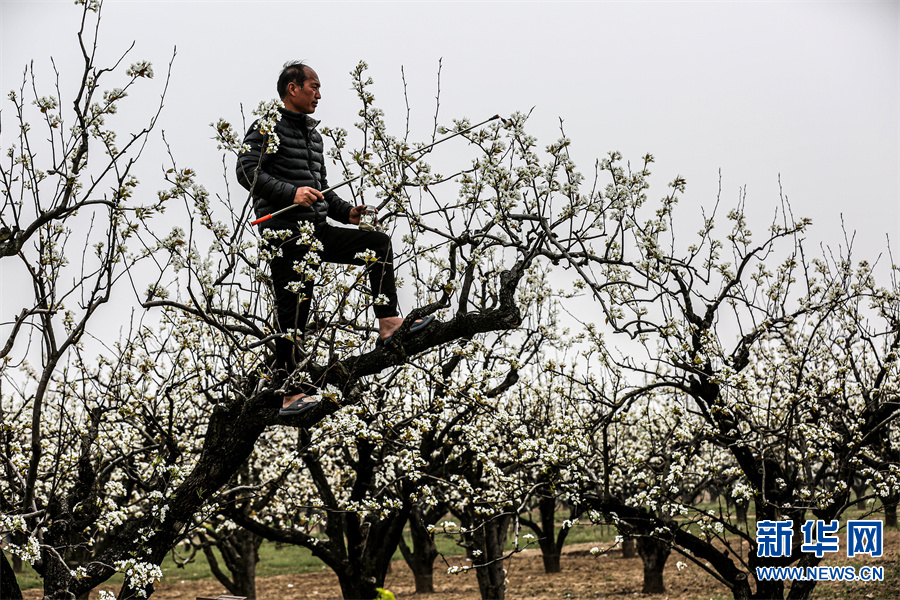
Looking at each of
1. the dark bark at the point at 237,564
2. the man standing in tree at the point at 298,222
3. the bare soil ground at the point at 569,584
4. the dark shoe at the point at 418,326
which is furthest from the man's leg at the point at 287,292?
the bare soil ground at the point at 569,584

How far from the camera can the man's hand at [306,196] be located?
5146mm

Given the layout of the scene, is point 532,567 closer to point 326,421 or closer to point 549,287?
point 549,287

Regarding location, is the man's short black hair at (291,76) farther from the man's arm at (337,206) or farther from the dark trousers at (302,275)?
the dark trousers at (302,275)

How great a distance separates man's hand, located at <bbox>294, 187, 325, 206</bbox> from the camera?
515cm

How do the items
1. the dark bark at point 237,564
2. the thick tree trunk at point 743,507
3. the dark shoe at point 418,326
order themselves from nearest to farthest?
the dark shoe at point 418,326 < the thick tree trunk at point 743,507 < the dark bark at point 237,564

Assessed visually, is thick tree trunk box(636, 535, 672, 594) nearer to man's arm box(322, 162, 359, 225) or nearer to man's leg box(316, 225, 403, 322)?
man's leg box(316, 225, 403, 322)

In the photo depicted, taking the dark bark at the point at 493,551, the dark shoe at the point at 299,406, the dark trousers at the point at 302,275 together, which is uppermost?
the dark trousers at the point at 302,275

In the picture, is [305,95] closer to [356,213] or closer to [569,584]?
[356,213]

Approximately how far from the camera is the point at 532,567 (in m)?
22.3

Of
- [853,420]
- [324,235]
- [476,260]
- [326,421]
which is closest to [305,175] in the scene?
[324,235]

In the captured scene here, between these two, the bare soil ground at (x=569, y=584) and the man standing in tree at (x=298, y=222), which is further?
the bare soil ground at (x=569, y=584)

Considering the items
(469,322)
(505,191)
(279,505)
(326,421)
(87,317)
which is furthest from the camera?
(279,505)

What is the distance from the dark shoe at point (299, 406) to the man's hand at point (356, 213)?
56.7 inches

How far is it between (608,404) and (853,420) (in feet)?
9.32
